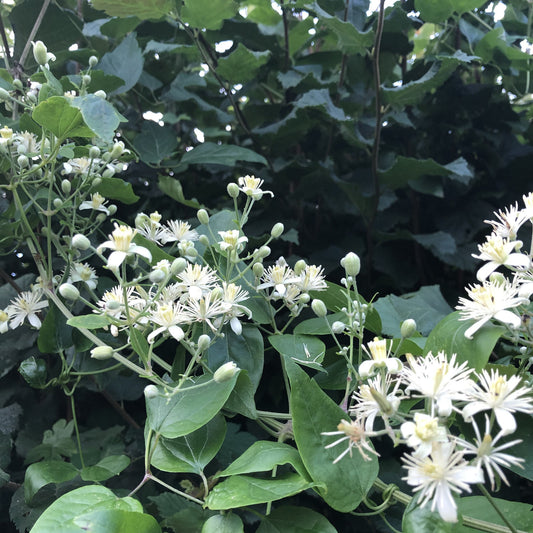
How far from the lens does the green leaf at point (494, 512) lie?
1.46 ft

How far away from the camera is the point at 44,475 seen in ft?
2.06

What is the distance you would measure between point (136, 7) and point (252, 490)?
925 mm

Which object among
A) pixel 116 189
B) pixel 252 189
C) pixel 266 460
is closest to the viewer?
pixel 266 460

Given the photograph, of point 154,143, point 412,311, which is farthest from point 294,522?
point 154,143

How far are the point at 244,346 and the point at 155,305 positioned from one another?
0.12 m

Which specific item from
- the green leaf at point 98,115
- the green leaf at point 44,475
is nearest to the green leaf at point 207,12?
the green leaf at point 98,115

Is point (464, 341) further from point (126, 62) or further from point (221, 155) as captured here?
point (126, 62)

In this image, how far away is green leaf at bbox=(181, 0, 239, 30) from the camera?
0.97 meters

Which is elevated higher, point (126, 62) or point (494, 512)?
point (126, 62)

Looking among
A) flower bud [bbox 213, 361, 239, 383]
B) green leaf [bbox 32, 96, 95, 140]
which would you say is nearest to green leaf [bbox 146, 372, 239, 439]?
flower bud [bbox 213, 361, 239, 383]

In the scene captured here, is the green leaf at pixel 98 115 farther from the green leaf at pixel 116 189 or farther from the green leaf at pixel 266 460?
the green leaf at pixel 266 460

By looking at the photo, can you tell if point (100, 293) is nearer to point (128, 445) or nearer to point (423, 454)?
point (128, 445)

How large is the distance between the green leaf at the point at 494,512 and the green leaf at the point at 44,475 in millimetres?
465

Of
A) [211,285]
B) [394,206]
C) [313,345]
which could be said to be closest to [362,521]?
[313,345]
